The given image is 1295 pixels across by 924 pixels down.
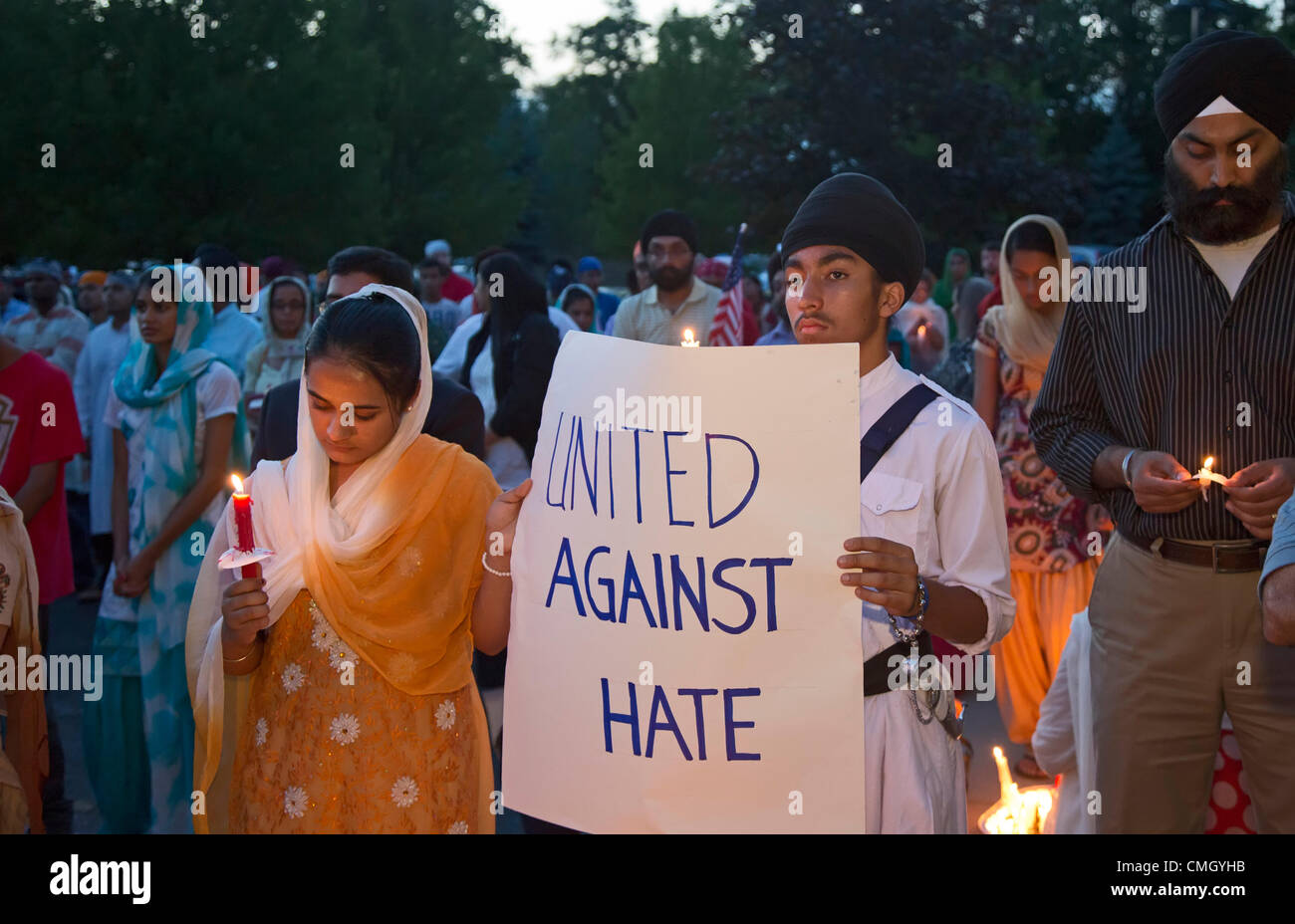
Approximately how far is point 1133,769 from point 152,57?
19.0 metres

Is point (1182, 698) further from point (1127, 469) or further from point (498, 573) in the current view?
point (498, 573)

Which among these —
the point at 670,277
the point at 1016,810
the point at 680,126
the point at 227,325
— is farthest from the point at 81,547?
the point at 680,126

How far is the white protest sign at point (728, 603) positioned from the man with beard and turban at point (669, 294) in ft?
16.4

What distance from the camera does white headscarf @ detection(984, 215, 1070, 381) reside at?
6328 millimetres

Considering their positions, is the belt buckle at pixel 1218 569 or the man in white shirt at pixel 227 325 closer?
the belt buckle at pixel 1218 569

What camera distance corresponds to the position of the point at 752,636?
2611 millimetres

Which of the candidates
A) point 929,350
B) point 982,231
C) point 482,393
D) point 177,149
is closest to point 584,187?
point 982,231

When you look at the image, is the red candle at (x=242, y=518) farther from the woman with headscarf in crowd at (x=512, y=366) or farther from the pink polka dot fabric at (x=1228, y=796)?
the woman with headscarf in crowd at (x=512, y=366)

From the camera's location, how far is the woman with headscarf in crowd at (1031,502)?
635 cm

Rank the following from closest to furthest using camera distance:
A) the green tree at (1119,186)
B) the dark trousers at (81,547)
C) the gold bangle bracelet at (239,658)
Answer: the gold bangle bracelet at (239,658), the dark trousers at (81,547), the green tree at (1119,186)

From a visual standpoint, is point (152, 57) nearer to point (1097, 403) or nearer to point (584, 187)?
point (1097, 403)

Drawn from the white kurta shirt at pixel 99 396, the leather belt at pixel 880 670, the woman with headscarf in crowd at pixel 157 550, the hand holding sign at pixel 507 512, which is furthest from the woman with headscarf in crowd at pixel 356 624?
the white kurta shirt at pixel 99 396

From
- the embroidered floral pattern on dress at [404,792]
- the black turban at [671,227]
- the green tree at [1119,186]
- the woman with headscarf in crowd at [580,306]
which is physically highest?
the green tree at [1119,186]

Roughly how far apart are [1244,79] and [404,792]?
2.55 m
